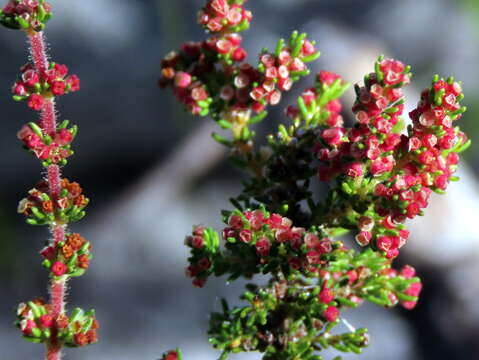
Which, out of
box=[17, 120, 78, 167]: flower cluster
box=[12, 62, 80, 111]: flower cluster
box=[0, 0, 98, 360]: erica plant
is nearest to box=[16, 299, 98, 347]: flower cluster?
box=[0, 0, 98, 360]: erica plant

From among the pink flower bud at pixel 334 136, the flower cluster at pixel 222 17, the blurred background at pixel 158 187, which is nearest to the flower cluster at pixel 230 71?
the flower cluster at pixel 222 17

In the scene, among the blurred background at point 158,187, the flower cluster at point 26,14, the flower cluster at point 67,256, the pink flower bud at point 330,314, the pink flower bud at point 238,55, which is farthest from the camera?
the blurred background at point 158,187

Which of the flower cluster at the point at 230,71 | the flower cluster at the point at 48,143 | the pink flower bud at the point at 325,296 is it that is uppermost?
the flower cluster at the point at 230,71

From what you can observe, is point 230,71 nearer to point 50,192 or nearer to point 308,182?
point 308,182

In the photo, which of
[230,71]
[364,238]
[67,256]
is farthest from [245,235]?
[230,71]

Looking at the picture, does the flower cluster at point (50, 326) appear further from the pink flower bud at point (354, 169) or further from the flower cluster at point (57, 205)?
the pink flower bud at point (354, 169)

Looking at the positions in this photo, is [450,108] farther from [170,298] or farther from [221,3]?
[170,298]

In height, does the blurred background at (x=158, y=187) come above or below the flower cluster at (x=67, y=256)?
above

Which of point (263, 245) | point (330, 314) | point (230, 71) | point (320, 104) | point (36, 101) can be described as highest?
point (230, 71)
